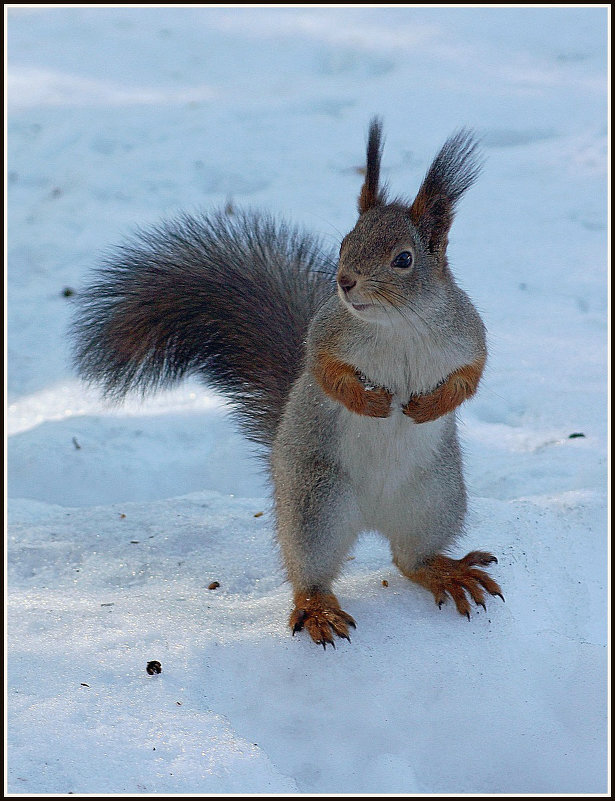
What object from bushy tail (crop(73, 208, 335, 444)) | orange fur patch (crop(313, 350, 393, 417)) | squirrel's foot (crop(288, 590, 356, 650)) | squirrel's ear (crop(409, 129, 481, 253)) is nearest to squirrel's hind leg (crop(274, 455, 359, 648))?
squirrel's foot (crop(288, 590, 356, 650))

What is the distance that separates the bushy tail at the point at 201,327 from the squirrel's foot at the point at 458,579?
1.61 feet

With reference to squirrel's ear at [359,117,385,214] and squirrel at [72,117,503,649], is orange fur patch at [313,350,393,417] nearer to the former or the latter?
squirrel at [72,117,503,649]

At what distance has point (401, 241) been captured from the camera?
1715 mm

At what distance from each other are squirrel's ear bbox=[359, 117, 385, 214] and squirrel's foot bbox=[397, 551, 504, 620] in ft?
2.44

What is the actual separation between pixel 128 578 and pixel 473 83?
3.28 m

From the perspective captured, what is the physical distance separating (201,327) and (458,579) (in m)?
0.84

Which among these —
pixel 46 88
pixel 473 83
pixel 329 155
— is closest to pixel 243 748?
pixel 329 155

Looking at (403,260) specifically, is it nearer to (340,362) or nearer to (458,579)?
(340,362)

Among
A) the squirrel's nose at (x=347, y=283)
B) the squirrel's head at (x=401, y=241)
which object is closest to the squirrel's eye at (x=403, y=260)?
the squirrel's head at (x=401, y=241)

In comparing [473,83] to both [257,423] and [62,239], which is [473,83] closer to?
[62,239]

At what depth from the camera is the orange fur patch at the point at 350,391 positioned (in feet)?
5.81

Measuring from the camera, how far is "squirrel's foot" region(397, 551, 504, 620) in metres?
1.90

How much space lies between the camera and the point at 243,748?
1.50 meters

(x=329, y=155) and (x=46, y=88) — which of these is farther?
(x=46, y=88)
